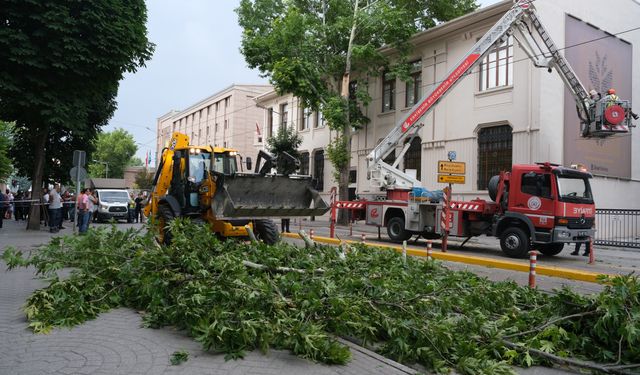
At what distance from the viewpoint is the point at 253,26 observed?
26.5m

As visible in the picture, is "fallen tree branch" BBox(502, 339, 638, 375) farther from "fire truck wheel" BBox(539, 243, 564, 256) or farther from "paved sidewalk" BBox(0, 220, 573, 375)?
"fire truck wheel" BBox(539, 243, 564, 256)

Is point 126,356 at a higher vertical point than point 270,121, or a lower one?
lower

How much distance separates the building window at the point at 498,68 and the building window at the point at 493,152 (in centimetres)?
204

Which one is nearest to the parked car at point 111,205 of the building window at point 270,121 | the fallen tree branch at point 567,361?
the building window at point 270,121

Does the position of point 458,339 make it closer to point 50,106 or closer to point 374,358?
point 374,358

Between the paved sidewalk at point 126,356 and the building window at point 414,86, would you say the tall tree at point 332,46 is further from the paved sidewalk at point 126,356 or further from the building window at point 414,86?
the paved sidewalk at point 126,356

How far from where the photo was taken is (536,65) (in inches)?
738

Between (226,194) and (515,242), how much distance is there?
8.17 m

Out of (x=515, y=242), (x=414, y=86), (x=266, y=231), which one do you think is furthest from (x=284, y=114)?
(x=266, y=231)

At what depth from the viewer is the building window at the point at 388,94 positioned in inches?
1071

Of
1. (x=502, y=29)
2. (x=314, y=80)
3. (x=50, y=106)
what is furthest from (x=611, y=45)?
(x=50, y=106)

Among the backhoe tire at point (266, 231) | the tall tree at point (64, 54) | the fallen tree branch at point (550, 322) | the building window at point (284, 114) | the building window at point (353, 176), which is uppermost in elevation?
the building window at point (284, 114)

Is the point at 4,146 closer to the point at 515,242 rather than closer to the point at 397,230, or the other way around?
the point at 397,230

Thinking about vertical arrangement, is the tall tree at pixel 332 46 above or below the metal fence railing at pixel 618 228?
above
